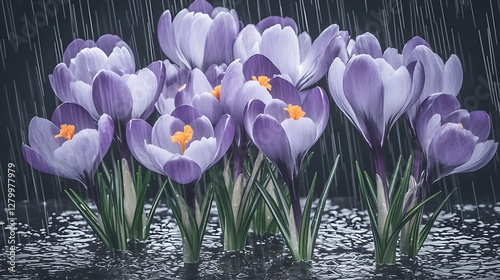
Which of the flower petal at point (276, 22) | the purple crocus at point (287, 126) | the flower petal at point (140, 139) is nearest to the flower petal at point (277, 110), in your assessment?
the purple crocus at point (287, 126)

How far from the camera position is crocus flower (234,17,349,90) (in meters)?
1.32

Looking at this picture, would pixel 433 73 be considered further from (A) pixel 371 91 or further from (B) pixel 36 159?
(B) pixel 36 159

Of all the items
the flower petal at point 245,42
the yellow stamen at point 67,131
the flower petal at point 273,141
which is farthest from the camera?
the flower petal at point 245,42

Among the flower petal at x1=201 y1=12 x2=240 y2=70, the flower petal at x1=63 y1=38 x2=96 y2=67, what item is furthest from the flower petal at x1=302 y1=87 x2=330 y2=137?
the flower petal at x1=63 y1=38 x2=96 y2=67

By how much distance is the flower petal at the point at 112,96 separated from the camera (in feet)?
4.13

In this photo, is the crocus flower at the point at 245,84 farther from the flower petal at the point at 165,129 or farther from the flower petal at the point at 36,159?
the flower petal at the point at 36,159

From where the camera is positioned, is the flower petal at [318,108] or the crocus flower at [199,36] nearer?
the flower petal at [318,108]

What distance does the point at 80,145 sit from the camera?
124 cm

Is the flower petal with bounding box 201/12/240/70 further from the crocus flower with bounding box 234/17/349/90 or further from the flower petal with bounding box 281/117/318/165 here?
the flower petal with bounding box 281/117/318/165

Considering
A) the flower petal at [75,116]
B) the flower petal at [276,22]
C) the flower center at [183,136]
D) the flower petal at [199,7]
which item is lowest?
the flower center at [183,136]

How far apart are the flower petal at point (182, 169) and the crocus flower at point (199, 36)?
9.2 inches

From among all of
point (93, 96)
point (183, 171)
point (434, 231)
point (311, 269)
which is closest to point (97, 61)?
point (93, 96)

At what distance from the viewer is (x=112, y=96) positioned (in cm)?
127

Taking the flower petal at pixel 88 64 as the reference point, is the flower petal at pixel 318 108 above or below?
below
